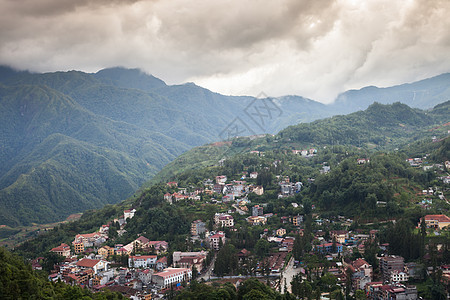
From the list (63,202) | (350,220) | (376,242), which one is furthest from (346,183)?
(63,202)

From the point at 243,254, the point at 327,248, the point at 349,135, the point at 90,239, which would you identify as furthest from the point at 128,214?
the point at 349,135

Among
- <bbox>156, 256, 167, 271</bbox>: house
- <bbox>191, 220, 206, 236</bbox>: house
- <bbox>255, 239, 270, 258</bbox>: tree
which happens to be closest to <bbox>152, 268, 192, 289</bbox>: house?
<bbox>156, 256, 167, 271</bbox>: house

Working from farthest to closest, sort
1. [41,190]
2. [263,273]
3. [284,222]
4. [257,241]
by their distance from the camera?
1. [41,190]
2. [284,222]
3. [257,241]
4. [263,273]

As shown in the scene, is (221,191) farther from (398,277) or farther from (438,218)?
(398,277)

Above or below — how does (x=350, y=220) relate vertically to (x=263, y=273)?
above

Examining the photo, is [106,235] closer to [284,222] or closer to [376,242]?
[284,222]

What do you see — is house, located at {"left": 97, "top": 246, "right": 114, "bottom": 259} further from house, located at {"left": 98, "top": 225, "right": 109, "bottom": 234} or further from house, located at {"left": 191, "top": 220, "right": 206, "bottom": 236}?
house, located at {"left": 191, "top": 220, "right": 206, "bottom": 236}

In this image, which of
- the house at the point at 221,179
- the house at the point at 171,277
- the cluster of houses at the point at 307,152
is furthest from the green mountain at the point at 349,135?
the house at the point at 171,277

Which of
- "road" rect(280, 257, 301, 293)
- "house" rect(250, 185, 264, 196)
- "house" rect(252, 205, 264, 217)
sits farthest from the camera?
"house" rect(250, 185, 264, 196)
